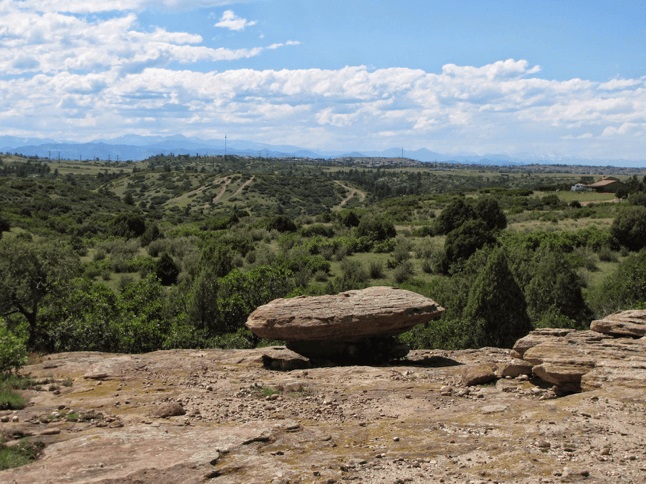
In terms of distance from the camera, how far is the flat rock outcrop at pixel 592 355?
11594mm

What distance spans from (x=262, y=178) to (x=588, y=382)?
113m

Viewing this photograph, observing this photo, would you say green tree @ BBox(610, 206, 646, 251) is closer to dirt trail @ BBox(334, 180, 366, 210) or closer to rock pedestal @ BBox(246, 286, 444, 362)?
rock pedestal @ BBox(246, 286, 444, 362)

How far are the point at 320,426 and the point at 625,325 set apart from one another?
326 inches

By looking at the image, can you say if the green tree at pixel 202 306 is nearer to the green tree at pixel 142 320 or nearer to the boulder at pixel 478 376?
the green tree at pixel 142 320

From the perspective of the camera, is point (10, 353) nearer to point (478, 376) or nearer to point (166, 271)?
point (478, 376)

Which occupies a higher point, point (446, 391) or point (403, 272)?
point (446, 391)

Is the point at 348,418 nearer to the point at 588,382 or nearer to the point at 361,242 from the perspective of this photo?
the point at 588,382

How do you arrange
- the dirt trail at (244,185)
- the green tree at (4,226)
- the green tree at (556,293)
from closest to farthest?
the green tree at (556,293) < the green tree at (4,226) < the dirt trail at (244,185)

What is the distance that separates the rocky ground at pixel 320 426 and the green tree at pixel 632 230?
30347 mm

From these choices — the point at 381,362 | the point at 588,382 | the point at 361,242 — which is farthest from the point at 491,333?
the point at 361,242

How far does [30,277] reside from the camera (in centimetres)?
2039

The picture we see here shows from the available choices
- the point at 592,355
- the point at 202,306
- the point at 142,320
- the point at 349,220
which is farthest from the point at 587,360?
the point at 349,220

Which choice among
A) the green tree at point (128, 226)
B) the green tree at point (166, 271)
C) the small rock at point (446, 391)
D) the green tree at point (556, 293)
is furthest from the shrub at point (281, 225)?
the small rock at point (446, 391)

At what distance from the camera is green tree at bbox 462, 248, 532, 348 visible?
20.8 meters
